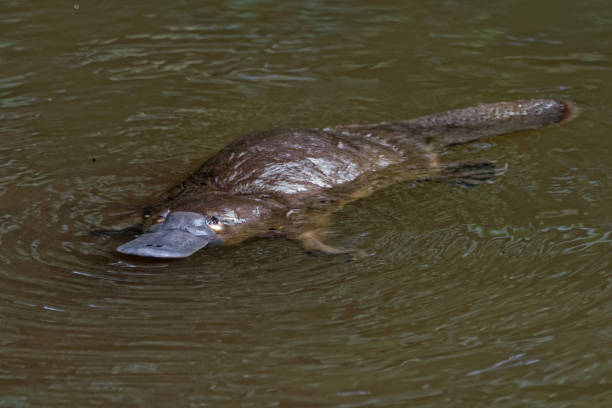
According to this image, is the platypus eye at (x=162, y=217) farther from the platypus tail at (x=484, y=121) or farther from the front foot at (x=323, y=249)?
the platypus tail at (x=484, y=121)

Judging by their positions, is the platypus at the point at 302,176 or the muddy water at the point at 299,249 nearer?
A: the muddy water at the point at 299,249

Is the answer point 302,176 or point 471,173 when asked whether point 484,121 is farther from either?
point 302,176

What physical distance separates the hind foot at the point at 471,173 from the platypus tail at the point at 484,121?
407mm

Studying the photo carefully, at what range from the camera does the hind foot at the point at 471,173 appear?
448cm

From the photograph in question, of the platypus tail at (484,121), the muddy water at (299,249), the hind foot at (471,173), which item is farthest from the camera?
the platypus tail at (484,121)

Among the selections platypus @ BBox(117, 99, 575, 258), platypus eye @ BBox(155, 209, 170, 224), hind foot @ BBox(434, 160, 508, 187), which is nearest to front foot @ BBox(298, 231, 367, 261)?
platypus @ BBox(117, 99, 575, 258)

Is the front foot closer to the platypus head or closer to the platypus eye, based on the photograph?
the platypus head

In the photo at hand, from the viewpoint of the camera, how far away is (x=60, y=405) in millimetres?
2709

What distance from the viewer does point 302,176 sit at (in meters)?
4.32

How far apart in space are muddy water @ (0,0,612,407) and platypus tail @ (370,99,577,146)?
13 centimetres

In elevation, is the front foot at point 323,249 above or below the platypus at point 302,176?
below

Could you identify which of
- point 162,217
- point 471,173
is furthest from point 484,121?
point 162,217

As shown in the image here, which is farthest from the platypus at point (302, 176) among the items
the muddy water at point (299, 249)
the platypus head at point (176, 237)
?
the muddy water at point (299, 249)

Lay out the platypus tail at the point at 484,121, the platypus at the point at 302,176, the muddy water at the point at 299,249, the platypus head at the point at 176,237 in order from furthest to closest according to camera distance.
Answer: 1. the platypus tail at the point at 484,121
2. the platypus at the point at 302,176
3. the platypus head at the point at 176,237
4. the muddy water at the point at 299,249
